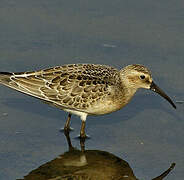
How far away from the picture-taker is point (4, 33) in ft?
56.3

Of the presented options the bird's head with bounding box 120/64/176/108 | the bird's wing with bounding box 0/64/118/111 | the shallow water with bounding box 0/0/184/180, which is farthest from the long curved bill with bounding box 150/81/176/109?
the bird's wing with bounding box 0/64/118/111

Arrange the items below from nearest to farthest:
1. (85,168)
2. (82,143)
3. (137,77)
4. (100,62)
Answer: (85,168), (82,143), (137,77), (100,62)

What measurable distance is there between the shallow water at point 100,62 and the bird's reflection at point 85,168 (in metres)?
0.14

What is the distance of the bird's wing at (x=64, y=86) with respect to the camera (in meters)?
13.8

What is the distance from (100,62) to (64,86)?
8.76 ft

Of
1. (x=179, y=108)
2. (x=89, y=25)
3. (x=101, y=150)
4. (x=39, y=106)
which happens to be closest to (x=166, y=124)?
(x=179, y=108)

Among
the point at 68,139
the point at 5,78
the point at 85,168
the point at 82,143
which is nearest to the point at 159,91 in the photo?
the point at 82,143

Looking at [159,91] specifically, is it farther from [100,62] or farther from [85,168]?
[85,168]

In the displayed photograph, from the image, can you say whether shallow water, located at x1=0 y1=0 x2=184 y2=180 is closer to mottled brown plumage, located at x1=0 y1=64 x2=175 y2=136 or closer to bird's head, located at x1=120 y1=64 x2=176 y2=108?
mottled brown plumage, located at x1=0 y1=64 x2=175 y2=136

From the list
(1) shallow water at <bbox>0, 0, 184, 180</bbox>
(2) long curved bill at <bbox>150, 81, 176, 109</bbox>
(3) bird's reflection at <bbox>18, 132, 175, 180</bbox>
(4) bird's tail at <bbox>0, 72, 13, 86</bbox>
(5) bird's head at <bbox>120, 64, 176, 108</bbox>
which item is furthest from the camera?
(2) long curved bill at <bbox>150, 81, 176, 109</bbox>

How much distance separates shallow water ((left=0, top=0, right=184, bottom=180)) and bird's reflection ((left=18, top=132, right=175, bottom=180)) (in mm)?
141

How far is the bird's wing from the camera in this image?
13.8 metres

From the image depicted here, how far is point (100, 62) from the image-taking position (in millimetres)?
16344

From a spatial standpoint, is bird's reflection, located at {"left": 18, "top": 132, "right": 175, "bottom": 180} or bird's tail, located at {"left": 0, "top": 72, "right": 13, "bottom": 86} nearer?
bird's reflection, located at {"left": 18, "top": 132, "right": 175, "bottom": 180}
